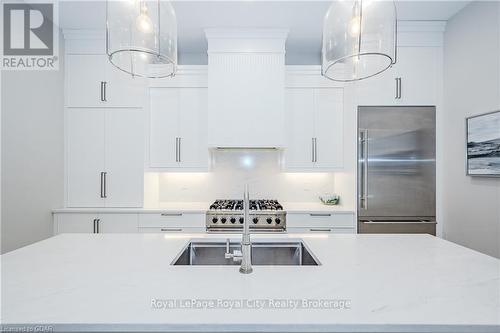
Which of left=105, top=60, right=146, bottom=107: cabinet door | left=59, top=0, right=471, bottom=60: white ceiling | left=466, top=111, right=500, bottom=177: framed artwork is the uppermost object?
left=59, top=0, right=471, bottom=60: white ceiling

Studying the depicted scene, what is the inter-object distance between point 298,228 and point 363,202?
0.71 metres

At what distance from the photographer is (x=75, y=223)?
2.73 meters

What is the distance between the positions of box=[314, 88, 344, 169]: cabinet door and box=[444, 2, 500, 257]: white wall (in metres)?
1.01

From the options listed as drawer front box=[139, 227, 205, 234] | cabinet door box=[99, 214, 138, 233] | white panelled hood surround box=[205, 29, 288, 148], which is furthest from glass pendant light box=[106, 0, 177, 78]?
cabinet door box=[99, 214, 138, 233]

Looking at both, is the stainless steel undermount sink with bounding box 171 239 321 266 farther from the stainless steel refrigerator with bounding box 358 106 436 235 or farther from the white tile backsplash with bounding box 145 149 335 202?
the white tile backsplash with bounding box 145 149 335 202

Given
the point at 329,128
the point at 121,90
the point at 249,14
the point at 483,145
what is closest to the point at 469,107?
the point at 483,145

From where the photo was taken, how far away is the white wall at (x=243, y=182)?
331 cm

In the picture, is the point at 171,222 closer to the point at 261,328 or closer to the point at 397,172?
the point at 261,328

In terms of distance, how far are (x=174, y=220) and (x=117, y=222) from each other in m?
0.60

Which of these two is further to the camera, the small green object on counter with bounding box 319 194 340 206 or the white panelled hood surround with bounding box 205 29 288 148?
the small green object on counter with bounding box 319 194 340 206

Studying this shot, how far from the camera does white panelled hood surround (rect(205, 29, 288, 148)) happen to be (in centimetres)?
283

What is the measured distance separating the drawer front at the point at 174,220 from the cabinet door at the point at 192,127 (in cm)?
56

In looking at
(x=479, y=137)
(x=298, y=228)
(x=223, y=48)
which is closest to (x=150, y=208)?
(x=298, y=228)

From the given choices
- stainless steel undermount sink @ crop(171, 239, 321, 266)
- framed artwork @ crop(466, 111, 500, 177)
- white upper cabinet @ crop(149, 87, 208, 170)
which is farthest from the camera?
white upper cabinet @ crop(149, 87, 208, 170)
